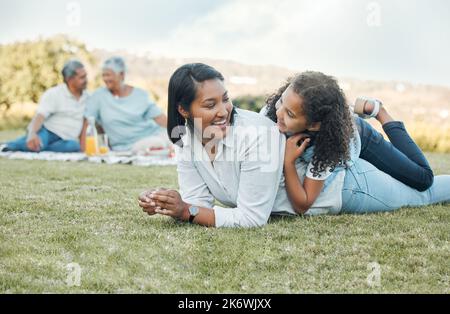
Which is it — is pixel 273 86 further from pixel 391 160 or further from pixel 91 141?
pixel 391 160

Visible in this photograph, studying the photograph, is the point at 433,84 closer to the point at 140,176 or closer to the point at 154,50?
the point at 154,50

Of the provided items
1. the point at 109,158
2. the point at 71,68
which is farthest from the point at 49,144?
the point at 109,158

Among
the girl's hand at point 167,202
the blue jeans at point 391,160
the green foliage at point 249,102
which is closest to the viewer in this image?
the girl's hand at point 167,202

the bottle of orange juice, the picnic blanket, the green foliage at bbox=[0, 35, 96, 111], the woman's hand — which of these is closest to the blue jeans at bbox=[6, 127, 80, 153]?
the picnic blanket

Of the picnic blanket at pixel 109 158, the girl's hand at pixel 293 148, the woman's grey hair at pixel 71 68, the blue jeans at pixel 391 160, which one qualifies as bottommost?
the picnic blanket at pixel 109 158

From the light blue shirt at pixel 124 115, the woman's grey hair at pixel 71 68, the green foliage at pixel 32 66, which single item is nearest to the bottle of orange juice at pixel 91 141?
the light blue shirt at pixel 124 115

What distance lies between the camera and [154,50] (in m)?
19.4

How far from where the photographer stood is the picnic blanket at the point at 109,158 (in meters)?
8.54

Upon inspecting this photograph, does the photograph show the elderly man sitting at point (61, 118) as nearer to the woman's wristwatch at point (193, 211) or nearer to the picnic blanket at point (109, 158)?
the picnic blanket at point (109, 158)

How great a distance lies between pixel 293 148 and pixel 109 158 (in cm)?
520

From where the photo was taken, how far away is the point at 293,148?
393 centimetres

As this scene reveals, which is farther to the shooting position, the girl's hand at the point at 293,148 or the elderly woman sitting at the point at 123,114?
the elderly woman sitting at the point at 123,114

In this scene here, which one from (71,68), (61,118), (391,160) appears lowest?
(61,118)

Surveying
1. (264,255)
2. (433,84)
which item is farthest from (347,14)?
(264,255)
